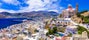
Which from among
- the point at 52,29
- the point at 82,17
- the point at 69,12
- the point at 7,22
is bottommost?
the point at 52,29

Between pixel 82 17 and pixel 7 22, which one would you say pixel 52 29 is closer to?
pixel 82 17

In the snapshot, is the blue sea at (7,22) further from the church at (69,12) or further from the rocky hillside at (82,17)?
the rocky hillside at (82,17)

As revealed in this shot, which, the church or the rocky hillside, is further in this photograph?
the church

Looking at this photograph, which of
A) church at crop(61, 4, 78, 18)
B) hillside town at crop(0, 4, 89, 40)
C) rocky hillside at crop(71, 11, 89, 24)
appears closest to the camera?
hillside town at crop(0, 4, 89, 40)

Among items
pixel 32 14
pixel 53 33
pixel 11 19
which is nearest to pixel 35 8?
pixel 32 14

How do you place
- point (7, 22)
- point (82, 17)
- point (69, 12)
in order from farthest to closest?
point (7, 22) → point (69, 12) → point (82, 17)

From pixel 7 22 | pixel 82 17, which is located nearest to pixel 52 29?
pixel 82 17

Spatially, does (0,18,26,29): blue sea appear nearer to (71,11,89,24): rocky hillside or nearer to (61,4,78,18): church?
(61,4,78,18): church

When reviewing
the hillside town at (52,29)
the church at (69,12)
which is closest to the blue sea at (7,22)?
the hillside town at (52,29)

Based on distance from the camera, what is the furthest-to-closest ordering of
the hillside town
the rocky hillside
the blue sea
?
the blue sea < the rocky hillside < the hillside town

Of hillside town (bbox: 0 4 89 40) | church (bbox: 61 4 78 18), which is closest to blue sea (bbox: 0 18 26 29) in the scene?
hillside town (bbox: 0 4 89 40)
